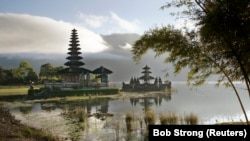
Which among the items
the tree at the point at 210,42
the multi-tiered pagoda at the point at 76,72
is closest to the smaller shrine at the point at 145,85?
the multi-tiered pagoda at the point at 76,72

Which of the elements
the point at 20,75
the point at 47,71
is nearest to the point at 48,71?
the point at 47,71

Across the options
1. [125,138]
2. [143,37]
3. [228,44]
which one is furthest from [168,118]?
[228,44]

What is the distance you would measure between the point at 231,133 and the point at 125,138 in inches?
243

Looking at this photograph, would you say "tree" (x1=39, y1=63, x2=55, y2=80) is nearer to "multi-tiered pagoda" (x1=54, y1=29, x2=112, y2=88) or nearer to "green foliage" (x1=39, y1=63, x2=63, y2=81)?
"green foliage" (x1=39, y1=63, x2=63, y2=81)

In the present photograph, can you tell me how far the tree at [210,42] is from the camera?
7461 millimetres

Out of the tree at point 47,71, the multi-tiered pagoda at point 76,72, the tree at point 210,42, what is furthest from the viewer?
the tree at point 47,71

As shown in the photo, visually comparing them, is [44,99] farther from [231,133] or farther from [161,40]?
[231,133]

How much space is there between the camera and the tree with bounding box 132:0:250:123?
746cm

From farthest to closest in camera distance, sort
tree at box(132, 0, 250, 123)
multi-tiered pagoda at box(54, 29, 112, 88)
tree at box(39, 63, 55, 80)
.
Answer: tree at box(39, 63, 55, 80) → multi-tiered pagoda at box(54, 29, 112, 88) → tree at box(132, 0, 250, 123)

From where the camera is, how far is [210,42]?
28.5 feet

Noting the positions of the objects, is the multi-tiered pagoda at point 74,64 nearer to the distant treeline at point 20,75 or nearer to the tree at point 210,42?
the distant treeline at point 20,75

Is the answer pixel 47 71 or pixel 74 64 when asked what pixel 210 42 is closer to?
pixel 74 64

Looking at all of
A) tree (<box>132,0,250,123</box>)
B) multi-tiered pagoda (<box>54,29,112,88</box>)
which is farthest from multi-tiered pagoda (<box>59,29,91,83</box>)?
tree (<box>132,0,250,123</box>)

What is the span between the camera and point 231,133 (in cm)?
603
